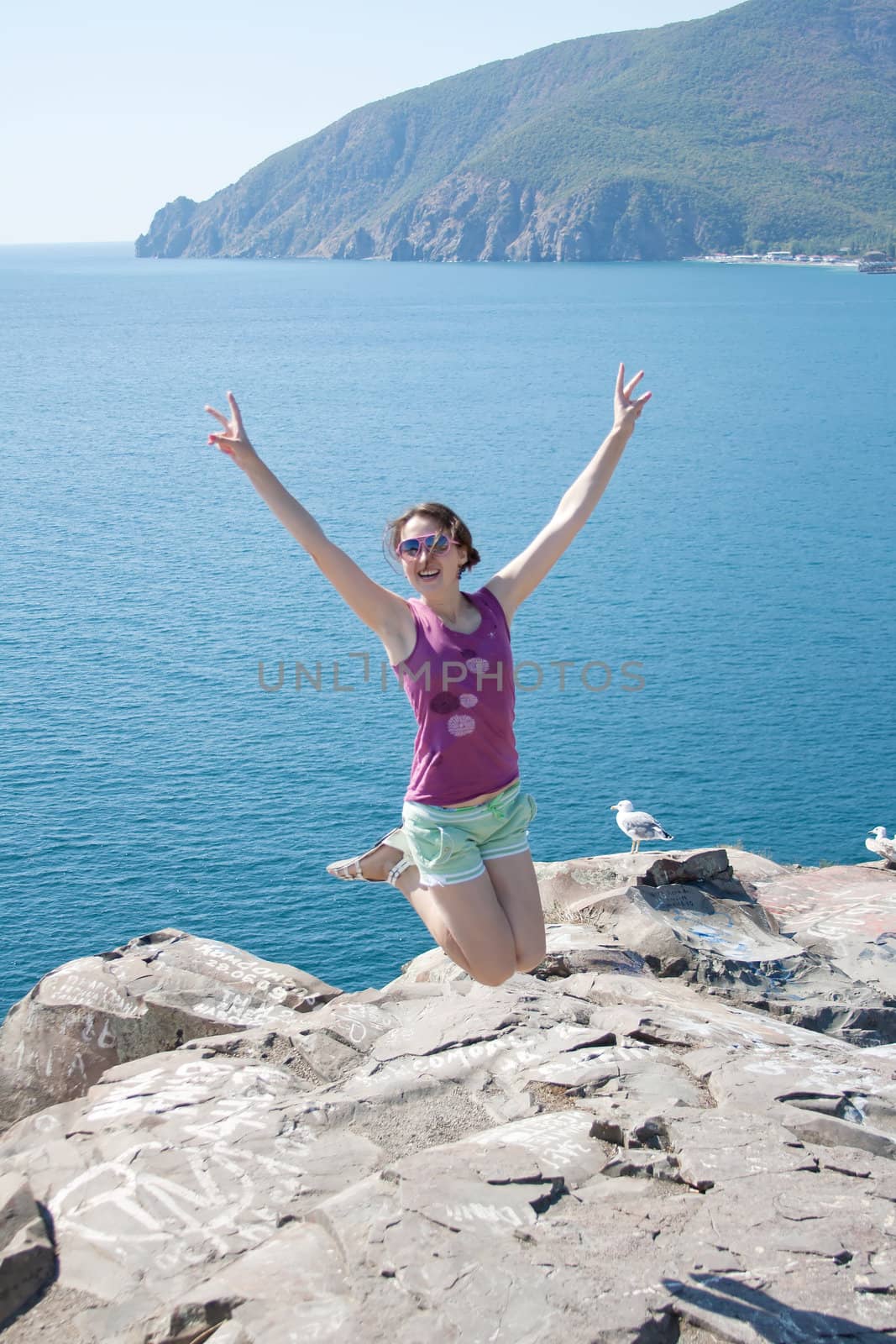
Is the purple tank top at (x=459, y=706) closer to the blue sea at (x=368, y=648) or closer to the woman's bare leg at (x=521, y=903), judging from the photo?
the woman's bare leg at (x=521, y=903)

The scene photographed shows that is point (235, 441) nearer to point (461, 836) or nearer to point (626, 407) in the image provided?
point (461, 836)

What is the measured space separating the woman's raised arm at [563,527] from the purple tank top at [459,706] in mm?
288

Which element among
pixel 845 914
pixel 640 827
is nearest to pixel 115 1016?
pixel 845 914

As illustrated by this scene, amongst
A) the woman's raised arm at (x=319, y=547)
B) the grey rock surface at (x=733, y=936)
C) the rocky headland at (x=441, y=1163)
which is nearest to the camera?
the rocky headland at (x=441, y=1163)

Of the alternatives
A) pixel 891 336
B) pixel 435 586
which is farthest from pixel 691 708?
pixel 891 336

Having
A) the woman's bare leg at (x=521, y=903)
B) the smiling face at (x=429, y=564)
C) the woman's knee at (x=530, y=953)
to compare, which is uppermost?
the smiling face at (x=429, y=564)

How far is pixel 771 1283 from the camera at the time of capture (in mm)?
6801

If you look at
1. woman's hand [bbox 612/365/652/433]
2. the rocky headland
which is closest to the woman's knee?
the rocky headland

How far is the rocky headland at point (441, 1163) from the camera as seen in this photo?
673 cm

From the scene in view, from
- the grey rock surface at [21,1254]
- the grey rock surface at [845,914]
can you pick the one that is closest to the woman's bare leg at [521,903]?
the grey rock surface at [21,1254]

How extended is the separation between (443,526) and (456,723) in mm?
1284

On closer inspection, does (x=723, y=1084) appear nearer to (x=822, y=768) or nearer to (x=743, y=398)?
(x=822, y=768)

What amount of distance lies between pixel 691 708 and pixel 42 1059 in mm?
49062

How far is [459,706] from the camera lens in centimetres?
757
